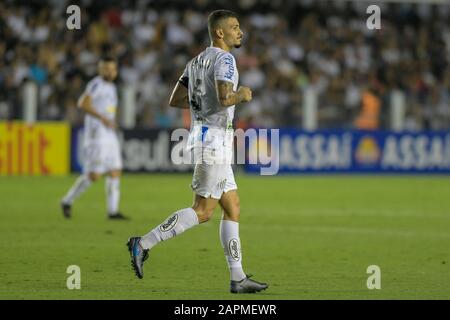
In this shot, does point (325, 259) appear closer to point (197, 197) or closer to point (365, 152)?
point (197, 197)

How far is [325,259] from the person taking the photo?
11086 mm

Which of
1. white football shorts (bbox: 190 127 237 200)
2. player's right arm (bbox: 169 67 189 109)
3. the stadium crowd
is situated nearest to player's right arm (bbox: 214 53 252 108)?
white football shorts (bbox: 190 127 237 200)

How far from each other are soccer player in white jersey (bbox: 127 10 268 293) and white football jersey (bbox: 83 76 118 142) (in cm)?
670

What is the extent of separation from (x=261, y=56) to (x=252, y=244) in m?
16.4

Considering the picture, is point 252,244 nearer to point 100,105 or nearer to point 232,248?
point 232,248

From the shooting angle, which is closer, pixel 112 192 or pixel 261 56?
pixel 112 192

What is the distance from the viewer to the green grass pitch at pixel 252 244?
8875mm

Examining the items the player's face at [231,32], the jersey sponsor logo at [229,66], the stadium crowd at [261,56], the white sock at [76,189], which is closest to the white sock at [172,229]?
the jersey sponsor logo at [229,66]

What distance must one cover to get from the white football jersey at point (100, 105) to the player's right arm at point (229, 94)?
7.13 m

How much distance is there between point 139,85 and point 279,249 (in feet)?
48.5

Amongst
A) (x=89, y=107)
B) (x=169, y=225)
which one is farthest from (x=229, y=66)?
(x=89, y=107)

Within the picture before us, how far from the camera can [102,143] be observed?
51.1 ft

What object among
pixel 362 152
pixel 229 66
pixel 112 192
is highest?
pixel 229 66

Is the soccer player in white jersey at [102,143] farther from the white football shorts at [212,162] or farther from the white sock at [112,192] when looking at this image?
the white football shorts at [212,162]
